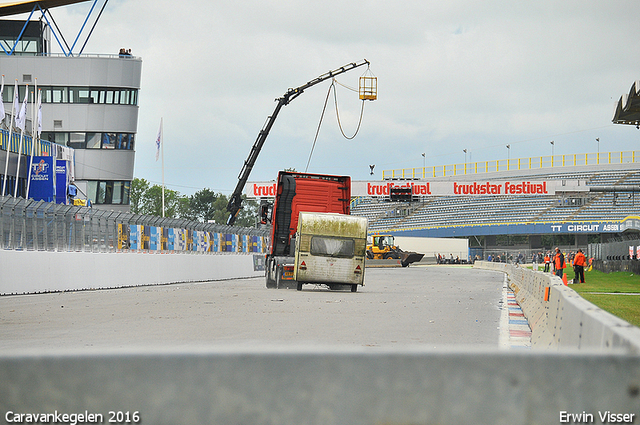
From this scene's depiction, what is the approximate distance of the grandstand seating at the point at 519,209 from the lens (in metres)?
86.9

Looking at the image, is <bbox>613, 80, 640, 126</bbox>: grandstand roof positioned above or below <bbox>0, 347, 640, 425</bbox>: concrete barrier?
above

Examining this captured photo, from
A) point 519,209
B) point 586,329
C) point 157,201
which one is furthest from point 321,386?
point 157,201

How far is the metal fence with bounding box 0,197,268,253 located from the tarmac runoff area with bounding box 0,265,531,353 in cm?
237

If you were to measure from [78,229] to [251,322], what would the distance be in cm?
1367

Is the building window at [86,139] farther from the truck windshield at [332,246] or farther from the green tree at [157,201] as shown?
the green tree at [157,201]

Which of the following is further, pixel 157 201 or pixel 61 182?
pixel 157 201

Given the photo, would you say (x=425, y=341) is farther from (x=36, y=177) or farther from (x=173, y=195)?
(x=173, y=195)

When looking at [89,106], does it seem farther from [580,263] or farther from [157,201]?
[157,201]

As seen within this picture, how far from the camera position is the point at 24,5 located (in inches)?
2395

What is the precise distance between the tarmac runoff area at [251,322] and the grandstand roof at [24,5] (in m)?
46.6

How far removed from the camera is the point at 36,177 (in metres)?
53.7

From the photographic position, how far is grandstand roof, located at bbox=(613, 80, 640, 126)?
27717 millimetres

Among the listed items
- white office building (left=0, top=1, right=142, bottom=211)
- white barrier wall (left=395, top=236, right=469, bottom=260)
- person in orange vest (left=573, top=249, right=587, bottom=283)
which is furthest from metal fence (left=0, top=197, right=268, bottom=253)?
white barrier wall (left=395, top=236, right=469, bottom=260)

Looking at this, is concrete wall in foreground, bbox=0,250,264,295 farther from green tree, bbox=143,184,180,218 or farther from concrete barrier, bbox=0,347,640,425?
green tree, bbox=143,184,180,218
